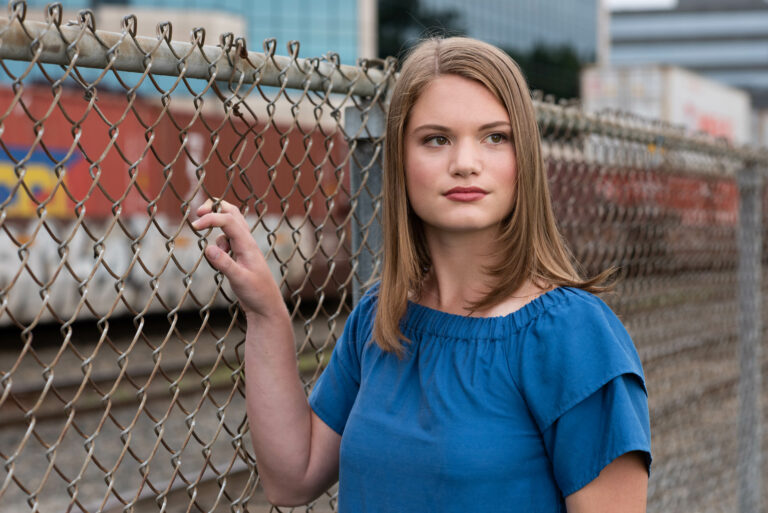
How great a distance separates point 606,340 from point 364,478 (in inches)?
23.4

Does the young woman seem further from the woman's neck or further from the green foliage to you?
the green foliage

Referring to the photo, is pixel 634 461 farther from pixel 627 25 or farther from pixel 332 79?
pixel 627 25

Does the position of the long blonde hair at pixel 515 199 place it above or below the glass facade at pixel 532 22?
above

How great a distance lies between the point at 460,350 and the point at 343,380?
0.41 metres

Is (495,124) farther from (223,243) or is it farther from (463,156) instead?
(223,243)

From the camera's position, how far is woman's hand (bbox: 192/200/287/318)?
1979mm

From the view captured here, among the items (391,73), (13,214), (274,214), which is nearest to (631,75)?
(274,214)

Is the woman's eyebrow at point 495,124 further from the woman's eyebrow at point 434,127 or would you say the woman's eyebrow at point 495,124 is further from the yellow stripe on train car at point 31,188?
the yellow stripe on train car at point 31,188

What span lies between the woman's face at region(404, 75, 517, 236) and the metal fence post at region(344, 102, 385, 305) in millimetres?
769

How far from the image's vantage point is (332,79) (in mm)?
2504

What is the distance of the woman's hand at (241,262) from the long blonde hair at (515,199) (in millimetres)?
278

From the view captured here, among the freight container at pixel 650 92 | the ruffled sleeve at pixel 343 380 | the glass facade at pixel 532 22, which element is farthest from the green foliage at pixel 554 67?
the ruffled sleeve at pixel 343 380

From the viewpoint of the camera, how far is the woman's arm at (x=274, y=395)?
205 cm

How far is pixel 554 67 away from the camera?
67.4 meters
